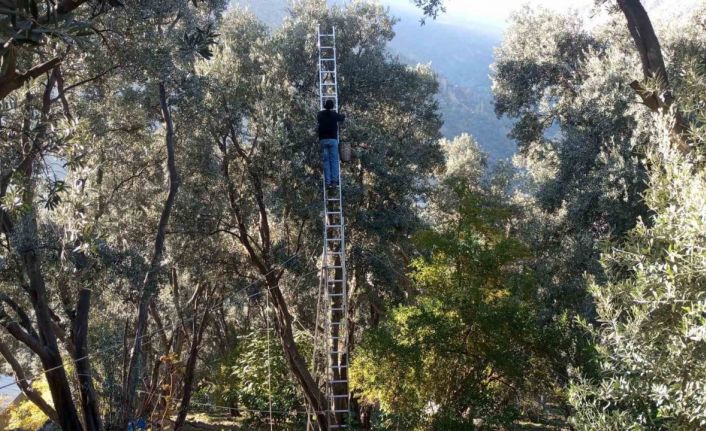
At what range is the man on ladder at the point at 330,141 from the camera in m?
9.65

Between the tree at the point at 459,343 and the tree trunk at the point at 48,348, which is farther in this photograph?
the tree at the point at 459,343

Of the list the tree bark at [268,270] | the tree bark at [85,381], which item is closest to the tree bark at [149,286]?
the tree bark at [85,381]

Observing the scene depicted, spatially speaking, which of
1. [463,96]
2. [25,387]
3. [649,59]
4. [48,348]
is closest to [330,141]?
[649,59]

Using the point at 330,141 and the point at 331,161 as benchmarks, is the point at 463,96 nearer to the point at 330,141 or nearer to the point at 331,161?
the point at 331,161

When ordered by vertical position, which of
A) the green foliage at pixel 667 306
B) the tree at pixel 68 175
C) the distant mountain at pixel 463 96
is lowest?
the green foliage at pixel 667 306

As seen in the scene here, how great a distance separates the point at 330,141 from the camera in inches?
379

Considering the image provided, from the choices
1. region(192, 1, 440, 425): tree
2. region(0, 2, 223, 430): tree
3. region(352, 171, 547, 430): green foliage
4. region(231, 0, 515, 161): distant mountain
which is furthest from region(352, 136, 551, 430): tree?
region(231, 0, 515, 161): distant mountain

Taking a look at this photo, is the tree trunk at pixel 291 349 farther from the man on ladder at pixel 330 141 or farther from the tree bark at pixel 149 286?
the man on ladder at pixel 330 141

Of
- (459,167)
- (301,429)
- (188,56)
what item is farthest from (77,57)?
(459,167)

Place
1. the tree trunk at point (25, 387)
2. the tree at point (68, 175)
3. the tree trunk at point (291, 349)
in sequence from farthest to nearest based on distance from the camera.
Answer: the tree trunk at point (291, 349)
the tree trunk at point (25, 387)
the tree at point (68, 175)

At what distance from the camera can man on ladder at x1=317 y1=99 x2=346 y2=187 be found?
9.65 meters

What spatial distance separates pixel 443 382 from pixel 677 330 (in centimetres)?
801

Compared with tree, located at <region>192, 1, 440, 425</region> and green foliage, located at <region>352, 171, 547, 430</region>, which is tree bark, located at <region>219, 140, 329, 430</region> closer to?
tree, located at <region>192, 1, 440, 425</region>

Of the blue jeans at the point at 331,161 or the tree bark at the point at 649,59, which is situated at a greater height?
the blue jeans at the point at 331,161
